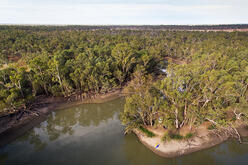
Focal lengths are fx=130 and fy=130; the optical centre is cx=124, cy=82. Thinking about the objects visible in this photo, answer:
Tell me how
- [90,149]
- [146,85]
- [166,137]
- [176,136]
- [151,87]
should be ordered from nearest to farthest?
[166,137] < [90,149] < [176,136] < [151,87] < [146,85]

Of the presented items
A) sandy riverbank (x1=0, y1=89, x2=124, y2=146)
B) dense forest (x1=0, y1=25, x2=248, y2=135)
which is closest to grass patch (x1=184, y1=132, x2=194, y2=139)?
dense forest (x1=0, y1=25, x2=248, y2=135)

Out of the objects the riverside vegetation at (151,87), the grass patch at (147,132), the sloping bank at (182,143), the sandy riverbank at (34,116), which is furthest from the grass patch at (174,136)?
the sandy riverbank at (34,116)

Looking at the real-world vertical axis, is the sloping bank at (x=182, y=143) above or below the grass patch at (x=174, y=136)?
below

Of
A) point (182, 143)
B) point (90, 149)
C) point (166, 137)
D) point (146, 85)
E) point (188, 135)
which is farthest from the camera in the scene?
point (146, 85)

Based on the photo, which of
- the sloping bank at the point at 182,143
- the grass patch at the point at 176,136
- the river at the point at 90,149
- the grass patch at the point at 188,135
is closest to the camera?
the river at the point at 90,149

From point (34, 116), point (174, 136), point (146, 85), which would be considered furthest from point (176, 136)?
point (34, 116)

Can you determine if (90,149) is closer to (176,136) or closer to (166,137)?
(166,137)

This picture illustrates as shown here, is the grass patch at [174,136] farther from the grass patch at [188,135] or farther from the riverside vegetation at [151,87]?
the riverside vegetation at [151,87]
